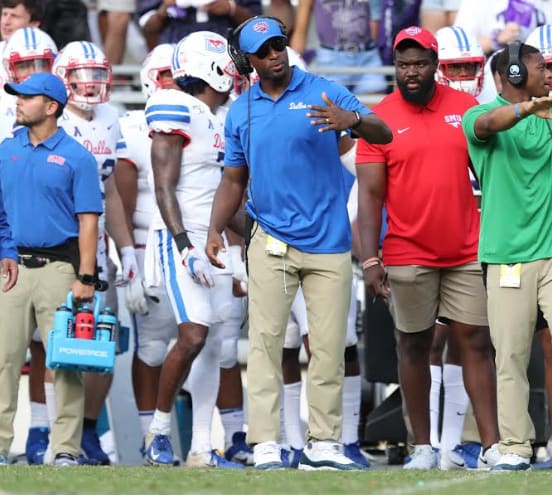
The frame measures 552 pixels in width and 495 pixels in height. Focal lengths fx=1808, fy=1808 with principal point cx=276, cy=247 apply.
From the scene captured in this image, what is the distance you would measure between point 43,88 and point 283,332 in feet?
6.94

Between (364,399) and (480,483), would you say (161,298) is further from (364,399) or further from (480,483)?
(480,483)

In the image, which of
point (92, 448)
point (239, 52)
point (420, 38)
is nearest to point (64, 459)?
point (92, 448)

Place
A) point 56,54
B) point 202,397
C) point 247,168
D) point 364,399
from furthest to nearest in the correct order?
point 364,399
point 56,54
point 202,397
point 247,168

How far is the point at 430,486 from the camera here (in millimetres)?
7430

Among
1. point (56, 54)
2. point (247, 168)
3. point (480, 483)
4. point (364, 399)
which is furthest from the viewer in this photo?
point (364, 399)

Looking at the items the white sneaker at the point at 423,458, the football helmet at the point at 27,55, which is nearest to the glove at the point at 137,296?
the football helmet at the point at 27,55

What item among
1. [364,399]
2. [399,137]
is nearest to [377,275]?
[399,137]

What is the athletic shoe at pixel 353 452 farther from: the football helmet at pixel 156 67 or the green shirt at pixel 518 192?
the football helmet at pixel 156 67

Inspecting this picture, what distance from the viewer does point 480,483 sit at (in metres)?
7.58

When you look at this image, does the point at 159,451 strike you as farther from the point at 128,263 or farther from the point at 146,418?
the point at 128,263

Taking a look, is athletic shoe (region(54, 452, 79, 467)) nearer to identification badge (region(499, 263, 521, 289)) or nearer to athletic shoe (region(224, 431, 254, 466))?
athletic shoe (region(224, 431, 254, 466))

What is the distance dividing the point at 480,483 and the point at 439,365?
9.93 feet

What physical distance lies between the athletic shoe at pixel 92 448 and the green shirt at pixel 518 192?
10.1 feet

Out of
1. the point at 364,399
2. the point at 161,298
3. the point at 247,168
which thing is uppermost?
the point at 247,168
